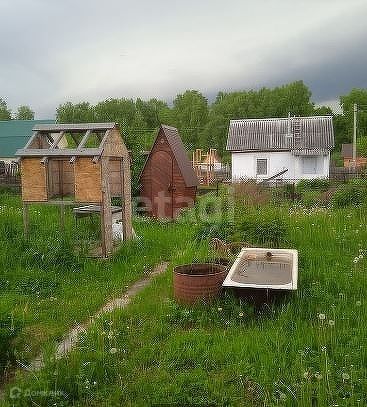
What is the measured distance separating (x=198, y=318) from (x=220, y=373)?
1.38 meters

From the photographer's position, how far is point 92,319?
581 cm

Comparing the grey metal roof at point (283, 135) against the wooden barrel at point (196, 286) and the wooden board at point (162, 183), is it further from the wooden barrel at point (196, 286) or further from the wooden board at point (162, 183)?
the wooden barrel at point (196, 286)

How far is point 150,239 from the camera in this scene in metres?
11.1

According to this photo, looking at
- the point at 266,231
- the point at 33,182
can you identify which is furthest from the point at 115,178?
the point at 266,231

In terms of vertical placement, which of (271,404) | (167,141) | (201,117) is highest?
(201,117)

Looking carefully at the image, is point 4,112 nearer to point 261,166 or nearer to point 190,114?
point 190,114

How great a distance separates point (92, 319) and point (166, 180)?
32.7ft

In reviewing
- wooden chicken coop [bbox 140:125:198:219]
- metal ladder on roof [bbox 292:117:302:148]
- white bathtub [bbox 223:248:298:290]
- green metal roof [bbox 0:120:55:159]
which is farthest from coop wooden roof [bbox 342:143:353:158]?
white bathtub [bbox 223:248:298:290]

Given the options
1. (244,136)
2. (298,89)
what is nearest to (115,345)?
(244,136)

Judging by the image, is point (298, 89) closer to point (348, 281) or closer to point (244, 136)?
point (244, 136)

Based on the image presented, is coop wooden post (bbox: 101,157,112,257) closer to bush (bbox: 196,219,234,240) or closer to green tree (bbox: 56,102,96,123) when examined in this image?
bush (bbox: 196,219,234,240)

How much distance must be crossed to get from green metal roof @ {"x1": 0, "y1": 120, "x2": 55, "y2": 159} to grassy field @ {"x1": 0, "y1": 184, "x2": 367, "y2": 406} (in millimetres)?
28374

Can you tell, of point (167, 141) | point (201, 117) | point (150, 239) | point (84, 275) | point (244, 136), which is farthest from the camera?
point (201, 117)

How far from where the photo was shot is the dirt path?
4602 mm
